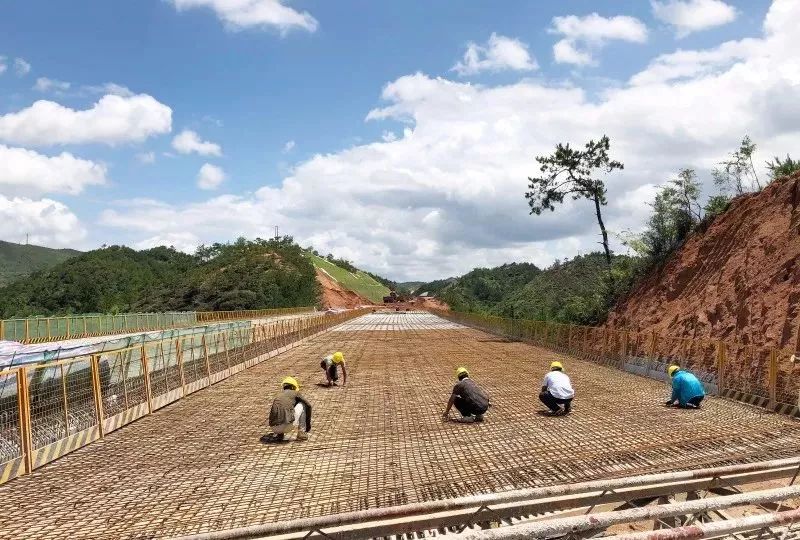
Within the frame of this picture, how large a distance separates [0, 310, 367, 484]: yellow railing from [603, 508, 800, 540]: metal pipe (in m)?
8.20

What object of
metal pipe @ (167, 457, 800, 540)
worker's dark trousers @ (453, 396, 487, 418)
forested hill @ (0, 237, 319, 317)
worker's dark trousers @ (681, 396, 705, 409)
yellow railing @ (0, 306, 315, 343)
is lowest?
worker's dark trousers @ (681, 396, 705, 409)

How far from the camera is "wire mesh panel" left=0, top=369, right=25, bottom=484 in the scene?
8.05 metres

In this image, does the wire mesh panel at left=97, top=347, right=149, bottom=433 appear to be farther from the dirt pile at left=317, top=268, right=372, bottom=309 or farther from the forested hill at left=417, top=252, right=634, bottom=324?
the dirt pile at left=317, top=268, right=372, bottom=309

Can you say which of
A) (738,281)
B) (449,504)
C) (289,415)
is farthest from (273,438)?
(738,281)

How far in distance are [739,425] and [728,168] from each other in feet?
73.8

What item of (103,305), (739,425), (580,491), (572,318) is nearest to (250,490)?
(580,491)

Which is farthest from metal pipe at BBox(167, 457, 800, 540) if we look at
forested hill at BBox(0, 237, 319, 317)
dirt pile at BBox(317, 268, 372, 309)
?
dirt pile at BBox(317, 268, 372, 309)

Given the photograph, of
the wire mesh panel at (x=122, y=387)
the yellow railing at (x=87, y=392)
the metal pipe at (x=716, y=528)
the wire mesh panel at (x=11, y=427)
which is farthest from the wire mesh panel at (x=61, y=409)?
the metal pipe at (x=716, y=528)

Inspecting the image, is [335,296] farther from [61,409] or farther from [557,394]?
[61,409]

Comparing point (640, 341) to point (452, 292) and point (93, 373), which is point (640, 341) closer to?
point (93, 373)

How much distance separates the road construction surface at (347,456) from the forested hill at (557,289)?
69.2 ft

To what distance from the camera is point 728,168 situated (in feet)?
95.7

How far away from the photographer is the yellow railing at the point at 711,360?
12523 mm

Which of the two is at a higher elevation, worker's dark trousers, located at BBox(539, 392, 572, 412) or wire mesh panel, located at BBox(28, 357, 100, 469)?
wire mesh panel, located at BBox(28, 357, 100, 469)
